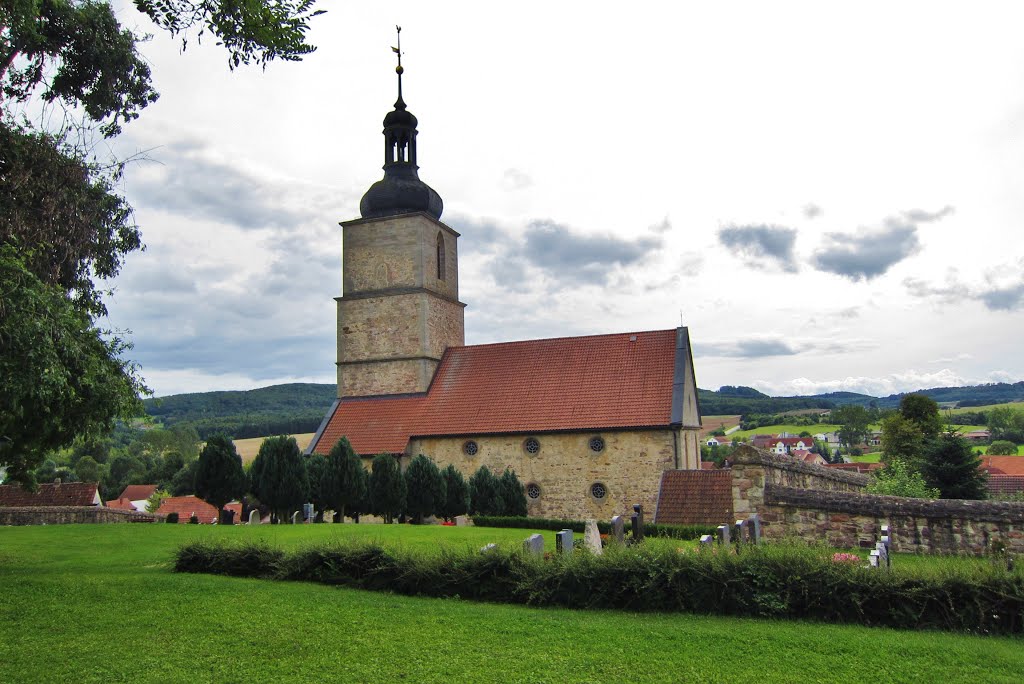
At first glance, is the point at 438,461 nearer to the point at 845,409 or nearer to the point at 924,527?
the point at 924,527

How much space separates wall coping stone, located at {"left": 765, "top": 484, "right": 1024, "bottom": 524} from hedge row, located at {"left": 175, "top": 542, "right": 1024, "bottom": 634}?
13.5ft

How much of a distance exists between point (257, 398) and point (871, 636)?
463 feet

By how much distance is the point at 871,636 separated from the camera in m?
7.79

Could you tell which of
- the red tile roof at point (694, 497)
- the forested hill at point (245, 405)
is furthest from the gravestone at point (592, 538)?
the forested hill at point (245, 405)

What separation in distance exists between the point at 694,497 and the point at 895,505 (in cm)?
1028

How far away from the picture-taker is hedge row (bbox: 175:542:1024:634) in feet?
27.2

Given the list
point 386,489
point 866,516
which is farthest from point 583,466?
point 866,516

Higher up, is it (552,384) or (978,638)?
(552,384)

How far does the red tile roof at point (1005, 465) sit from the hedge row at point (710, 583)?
59115mm

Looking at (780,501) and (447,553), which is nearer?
(447,553)

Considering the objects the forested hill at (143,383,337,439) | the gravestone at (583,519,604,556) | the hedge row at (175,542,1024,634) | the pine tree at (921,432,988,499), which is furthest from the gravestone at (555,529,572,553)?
the forested hill at (143,383,337,439)

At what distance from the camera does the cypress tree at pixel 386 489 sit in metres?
24.1

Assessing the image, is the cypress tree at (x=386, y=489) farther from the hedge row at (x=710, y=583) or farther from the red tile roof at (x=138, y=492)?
the red tile roof at (x=138, y=492)

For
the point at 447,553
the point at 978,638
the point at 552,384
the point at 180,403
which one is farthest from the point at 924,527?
the point at 180,403
